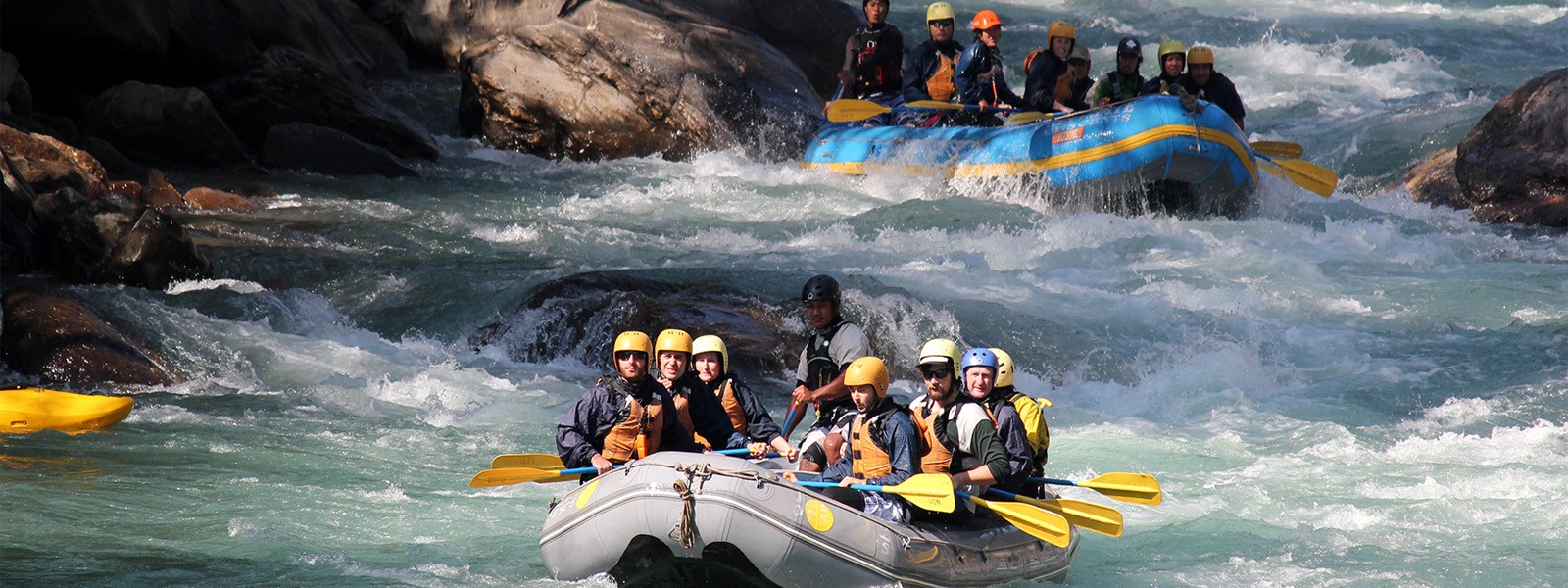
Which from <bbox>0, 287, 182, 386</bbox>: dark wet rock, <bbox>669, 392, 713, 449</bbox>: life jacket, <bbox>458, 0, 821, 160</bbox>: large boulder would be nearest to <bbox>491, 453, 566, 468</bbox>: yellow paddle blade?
<bbox>669, 392, 713, 449</bbox>: life jacket

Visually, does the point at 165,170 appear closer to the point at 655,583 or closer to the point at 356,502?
the point at 356,502

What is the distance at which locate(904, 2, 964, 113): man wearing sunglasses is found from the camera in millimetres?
14117

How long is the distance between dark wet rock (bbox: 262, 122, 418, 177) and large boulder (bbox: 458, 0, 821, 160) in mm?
1883

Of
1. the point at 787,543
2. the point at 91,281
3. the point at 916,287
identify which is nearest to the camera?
the point at 787,543

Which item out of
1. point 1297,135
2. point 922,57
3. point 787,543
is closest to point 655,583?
point 787,543

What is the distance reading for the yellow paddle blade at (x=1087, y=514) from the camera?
5.91 meters

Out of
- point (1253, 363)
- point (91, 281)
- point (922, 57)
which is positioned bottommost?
point (1253, 363)

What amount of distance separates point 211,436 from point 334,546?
6.31 ft

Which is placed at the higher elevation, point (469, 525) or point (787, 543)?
point (787, 543)

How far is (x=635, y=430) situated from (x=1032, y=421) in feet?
5.07

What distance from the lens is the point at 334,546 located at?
6457mm

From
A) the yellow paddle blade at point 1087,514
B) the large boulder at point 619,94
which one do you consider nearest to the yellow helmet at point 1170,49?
the large boulder at point 619,94

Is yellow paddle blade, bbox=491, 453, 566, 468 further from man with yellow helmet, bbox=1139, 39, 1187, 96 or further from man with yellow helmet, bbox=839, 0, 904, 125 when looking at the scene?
man with yellow helmet, bbox=839, 0, 904, 125

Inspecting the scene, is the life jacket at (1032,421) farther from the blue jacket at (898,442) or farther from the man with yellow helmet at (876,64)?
the man with yellow helmet at (876,64)
